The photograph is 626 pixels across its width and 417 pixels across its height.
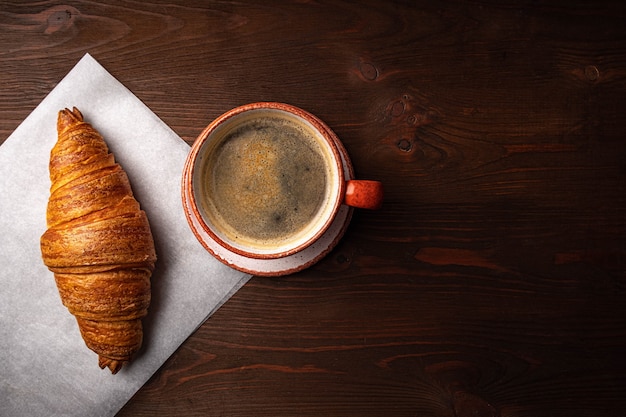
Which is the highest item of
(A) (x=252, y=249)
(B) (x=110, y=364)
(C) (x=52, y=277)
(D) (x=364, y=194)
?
(D) (x=364, y=194)

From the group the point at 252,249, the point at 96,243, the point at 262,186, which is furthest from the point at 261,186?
the point at 96,243

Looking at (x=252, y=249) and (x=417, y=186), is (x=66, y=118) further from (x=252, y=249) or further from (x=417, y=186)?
(x=417, y=186)

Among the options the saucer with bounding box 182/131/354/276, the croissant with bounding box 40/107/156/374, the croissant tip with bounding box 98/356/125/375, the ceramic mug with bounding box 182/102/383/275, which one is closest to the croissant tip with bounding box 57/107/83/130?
the croissant with bounding box 40/107/156/374

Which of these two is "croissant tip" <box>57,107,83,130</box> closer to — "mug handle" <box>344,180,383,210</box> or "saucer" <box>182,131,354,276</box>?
"saucer" <box>182,131,354,276</box>

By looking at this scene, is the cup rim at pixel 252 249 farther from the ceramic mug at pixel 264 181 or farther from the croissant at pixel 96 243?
the croissant at pixel 96 243

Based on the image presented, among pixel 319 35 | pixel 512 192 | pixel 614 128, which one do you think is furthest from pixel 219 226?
pixel 614 128

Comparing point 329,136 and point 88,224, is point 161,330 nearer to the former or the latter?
point 88,224
